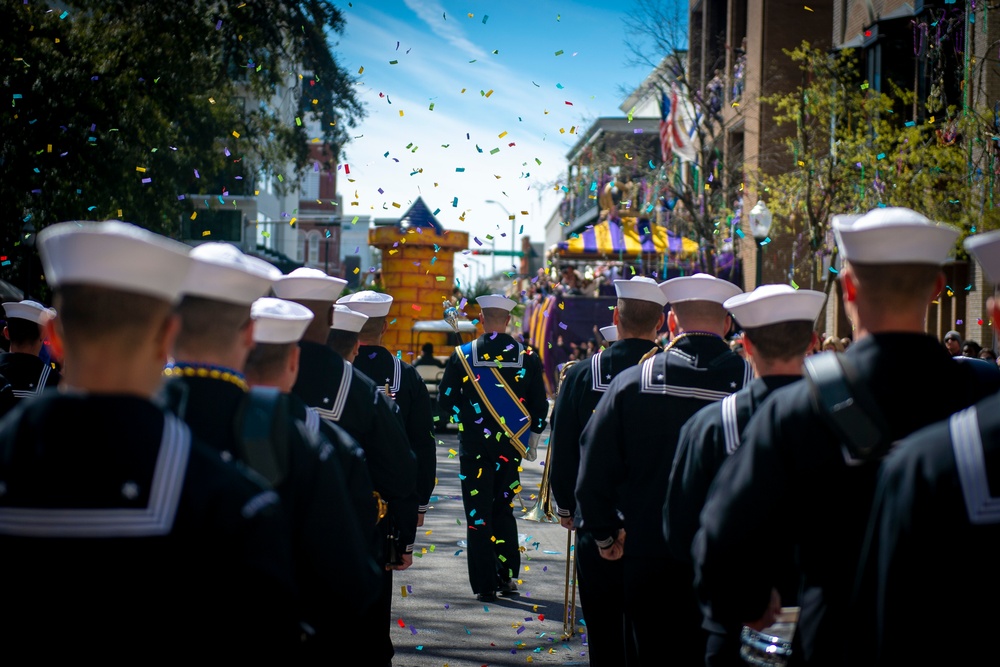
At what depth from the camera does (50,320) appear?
2418 mm

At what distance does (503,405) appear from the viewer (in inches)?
371

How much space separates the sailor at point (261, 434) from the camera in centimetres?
291

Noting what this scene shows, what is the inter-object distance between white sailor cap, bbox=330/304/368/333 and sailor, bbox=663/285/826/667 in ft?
8.16

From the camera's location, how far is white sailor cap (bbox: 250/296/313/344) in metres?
3.48

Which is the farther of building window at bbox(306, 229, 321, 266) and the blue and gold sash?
building window at bbox(306, 229, 321, 266)

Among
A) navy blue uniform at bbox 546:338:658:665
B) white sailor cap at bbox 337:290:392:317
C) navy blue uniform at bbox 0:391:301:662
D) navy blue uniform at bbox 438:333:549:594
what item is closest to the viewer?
navy blue uniform at bbox 0:391:301:662

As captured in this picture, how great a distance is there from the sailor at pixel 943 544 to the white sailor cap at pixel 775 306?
4.99 feet

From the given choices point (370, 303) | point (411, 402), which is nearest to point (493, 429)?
point (411, 402)

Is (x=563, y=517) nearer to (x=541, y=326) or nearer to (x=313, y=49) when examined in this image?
(x=313, y=49)

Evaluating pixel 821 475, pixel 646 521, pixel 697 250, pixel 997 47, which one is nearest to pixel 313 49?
pixel 997 47

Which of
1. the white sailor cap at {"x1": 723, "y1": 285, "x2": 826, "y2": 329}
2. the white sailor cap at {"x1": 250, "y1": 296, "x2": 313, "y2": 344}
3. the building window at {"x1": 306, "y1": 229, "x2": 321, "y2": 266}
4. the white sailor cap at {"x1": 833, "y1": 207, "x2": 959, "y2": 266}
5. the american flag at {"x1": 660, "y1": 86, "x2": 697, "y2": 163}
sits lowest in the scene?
the white sailor cap at {"x1": 250, "y1": 296, "x2": 313, "y2": 344}

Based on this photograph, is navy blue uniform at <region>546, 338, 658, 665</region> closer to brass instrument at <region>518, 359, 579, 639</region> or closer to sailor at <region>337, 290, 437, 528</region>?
brass instrument at <region>518, 359, 579, 639</region>

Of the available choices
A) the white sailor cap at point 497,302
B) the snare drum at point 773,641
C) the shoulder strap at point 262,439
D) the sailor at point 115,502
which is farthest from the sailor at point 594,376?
the sailor at point 115,502

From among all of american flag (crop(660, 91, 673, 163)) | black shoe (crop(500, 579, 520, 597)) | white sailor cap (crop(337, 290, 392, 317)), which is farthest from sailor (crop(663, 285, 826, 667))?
american flag (crop(660, 91, 673, 163))
